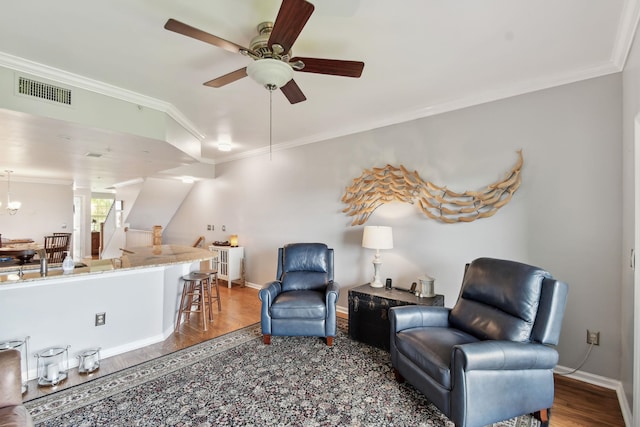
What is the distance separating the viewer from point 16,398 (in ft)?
4.93

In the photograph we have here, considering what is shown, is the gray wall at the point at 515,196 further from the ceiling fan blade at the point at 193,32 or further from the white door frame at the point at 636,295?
the ceiling fan blade at the point at 193,32

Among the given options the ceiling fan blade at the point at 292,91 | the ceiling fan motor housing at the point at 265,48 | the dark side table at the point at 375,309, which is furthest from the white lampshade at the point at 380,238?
the ceiling fan motor housing at the point at 265,48

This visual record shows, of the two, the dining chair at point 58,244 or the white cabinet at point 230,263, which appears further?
the dining chair at point 58,244

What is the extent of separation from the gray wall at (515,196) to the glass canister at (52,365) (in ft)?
9.84

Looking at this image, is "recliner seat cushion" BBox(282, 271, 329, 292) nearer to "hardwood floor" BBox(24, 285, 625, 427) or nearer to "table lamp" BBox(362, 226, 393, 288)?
"table lamp" BBox(362, 226, 393, 288)

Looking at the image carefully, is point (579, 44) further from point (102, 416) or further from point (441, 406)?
point (102, 416)

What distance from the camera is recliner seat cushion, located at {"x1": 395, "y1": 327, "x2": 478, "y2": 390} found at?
189cm

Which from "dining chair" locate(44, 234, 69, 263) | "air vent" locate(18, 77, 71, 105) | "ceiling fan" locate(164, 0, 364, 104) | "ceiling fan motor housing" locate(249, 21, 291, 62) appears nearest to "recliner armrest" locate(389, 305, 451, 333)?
"ceiling fan" locate(164, 0, 364, 104)

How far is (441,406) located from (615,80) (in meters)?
2.89

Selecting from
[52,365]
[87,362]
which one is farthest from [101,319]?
[52,365]

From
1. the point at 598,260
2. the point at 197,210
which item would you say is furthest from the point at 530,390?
the point at 197,210

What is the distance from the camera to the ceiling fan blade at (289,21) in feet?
4.49

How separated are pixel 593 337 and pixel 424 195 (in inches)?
74.5

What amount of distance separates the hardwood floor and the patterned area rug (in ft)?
0.52
